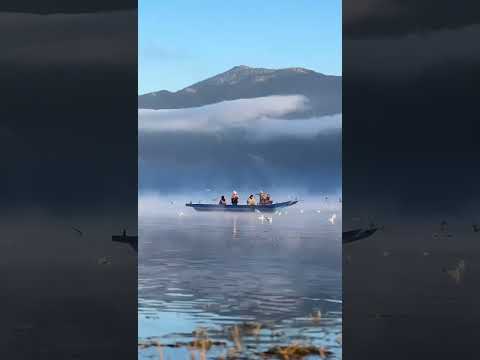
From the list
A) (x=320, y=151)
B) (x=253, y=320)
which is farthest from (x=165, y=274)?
(x=320, y=151)

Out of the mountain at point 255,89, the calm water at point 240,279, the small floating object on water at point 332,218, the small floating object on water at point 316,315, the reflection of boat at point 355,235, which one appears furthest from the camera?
the mountain at point 255,89

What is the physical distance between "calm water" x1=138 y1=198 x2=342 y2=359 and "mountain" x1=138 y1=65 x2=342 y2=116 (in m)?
2.88

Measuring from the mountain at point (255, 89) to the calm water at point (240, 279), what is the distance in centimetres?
288

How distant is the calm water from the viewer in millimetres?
10781

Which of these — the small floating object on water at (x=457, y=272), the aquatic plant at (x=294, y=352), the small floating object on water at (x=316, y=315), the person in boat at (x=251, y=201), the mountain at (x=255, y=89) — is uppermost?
the mountain at (x=255, y=89)

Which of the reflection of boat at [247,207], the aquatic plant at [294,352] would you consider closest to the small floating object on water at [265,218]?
the reflection of boat at [247,207]

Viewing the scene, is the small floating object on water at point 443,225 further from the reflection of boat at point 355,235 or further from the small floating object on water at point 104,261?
the small floating object on water at point 104,261

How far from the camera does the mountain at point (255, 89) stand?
70.4 ft

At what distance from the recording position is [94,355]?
4.39 metres

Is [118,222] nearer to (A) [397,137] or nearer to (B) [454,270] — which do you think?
(A) [397,137]

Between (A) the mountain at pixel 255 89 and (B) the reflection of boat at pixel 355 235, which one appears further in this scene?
(A) the mountain at pixel 255 89

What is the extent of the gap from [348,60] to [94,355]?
218 cm

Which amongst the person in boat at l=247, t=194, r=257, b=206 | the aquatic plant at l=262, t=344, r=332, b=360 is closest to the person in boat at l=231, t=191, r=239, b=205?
the person in boat at l=247, t=194, r=257, b=206

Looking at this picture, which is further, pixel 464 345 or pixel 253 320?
pixel 253 320
